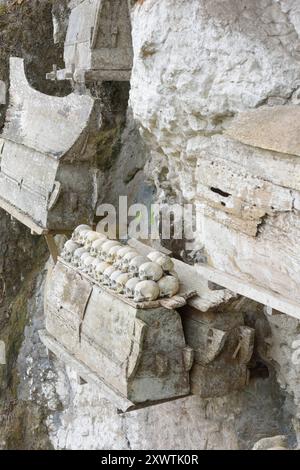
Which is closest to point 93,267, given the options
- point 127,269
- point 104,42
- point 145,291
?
point 127,269

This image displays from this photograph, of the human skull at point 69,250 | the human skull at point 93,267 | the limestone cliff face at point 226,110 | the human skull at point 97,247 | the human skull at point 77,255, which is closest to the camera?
the limestone cliff face at point 226,110

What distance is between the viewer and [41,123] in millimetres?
5043

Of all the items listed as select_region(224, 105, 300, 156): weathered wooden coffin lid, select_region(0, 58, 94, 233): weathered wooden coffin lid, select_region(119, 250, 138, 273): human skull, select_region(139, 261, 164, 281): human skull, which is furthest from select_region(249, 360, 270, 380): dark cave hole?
select_region(0, 58, 94, 233): weathered wooden coffin lid

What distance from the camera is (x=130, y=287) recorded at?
138 inches

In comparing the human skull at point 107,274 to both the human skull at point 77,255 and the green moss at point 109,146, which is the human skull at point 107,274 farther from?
the green moss at point 109,146

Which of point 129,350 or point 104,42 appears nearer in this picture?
point 129,350

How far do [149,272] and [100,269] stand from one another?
42cm

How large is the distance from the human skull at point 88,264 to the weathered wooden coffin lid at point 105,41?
1.66m

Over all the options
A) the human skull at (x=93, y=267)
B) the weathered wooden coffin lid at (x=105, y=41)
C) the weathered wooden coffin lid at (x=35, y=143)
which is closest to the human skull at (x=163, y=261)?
the human skull at (x=93, y=267)

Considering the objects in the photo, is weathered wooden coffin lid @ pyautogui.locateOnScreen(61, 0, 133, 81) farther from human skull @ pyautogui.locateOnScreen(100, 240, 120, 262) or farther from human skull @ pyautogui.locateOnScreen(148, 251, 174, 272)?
human skull @ pyautogui.locateOnScreen(148, 251, 174, 272)

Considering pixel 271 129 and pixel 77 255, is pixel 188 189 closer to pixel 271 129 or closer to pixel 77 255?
pixel 77 255

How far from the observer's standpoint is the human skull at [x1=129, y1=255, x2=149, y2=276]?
3.61 m

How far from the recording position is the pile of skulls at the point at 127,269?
3484mm

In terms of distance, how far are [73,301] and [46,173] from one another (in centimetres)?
119
